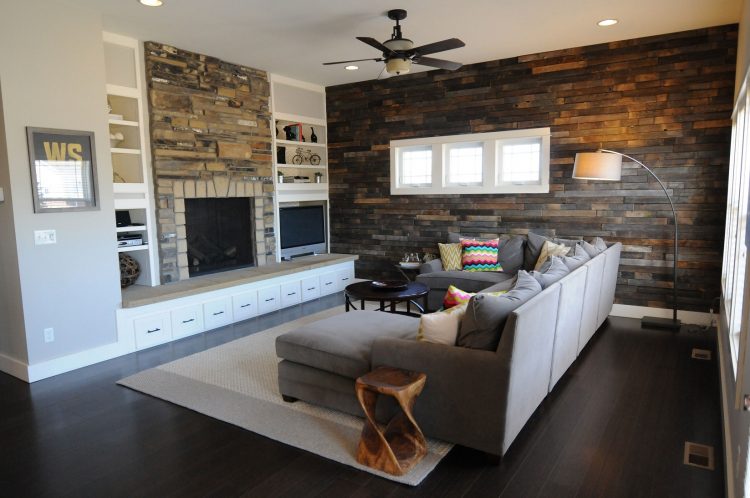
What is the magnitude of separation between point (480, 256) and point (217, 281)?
2.96 meters

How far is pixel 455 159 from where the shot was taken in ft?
21.4

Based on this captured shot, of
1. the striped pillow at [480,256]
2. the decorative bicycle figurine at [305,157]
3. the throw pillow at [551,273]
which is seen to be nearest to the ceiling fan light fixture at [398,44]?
the throw pillow at [551,273]

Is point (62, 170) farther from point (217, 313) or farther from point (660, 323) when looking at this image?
point (660, 323)

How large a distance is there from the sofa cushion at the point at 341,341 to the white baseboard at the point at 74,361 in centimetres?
192

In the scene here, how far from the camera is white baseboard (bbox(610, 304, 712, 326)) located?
5113mm

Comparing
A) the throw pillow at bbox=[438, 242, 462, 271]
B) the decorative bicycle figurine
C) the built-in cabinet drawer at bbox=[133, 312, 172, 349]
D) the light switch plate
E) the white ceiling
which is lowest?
the built-in cabinet drawer at bbox=[133, 312, 172, 349]

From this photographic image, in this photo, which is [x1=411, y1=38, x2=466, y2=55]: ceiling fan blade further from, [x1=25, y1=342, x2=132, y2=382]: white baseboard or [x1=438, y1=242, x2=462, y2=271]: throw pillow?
[x1=25, y1=342, x2=132, y2=382]: white baseboard

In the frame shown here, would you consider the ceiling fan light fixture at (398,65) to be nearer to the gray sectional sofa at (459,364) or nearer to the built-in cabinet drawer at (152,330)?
the gray sectional sofa at (459,364)

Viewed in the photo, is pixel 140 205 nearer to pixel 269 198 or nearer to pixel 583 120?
pixel 269 198

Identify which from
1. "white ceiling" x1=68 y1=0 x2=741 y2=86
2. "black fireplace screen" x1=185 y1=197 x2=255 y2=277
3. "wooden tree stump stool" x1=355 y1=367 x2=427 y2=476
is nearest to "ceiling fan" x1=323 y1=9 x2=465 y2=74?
"white ceiling" x1=68 y1=0 x2=741 y2=86

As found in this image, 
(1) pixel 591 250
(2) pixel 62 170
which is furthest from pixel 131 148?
(1) pixel 591 250

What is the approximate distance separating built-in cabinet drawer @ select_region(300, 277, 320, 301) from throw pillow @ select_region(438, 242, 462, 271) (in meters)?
1.67

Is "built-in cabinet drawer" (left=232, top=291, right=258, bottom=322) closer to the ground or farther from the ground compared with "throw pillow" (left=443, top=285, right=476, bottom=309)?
closer to the ground

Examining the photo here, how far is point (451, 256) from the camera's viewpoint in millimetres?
6031
